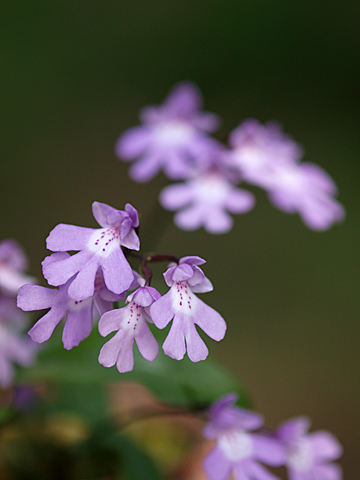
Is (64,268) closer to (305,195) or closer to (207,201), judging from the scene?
(207,201)

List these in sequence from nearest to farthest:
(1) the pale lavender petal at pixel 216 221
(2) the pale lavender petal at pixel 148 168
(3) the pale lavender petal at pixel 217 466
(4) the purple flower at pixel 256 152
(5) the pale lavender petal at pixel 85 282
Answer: (5) the pale lavender petal at pixel 85 282, (3) the pale lavender petal at pixel 217 466, (1) the pale lavender petal at pixel 216 221, (4) the purple flower at pixel 256 152, (2) the pale lavender petal at pixel 148 168

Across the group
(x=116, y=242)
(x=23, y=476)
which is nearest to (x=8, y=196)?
(x=23, y=476)

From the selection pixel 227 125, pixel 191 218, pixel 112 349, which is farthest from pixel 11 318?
pixel 227 125

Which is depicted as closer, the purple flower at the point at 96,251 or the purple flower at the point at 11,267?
the purple flower at the point at 96,251

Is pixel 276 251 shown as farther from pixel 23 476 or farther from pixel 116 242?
pixel 116 242

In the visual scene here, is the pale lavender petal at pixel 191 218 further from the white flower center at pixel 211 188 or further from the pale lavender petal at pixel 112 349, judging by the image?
the pale lavender petal at pixel 112 349

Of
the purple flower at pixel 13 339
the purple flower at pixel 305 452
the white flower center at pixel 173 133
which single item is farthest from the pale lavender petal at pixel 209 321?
the white flower center at pixel 173 133
